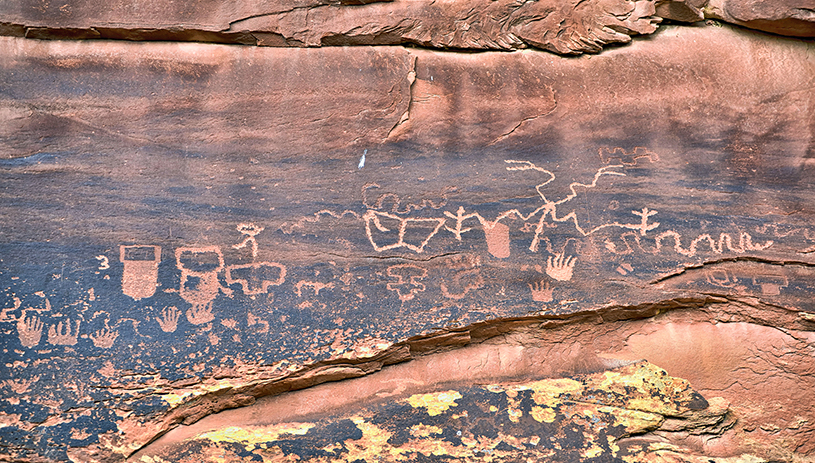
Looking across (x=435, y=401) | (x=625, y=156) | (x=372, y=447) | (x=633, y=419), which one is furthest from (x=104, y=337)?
(x=625, y=156)

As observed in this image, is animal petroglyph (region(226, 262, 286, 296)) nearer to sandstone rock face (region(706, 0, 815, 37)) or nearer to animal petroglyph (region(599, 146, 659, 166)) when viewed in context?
animal petroglyph (region(599, 146, 659, 166))

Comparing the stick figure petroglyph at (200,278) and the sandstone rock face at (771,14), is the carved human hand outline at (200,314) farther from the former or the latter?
the sandstone rock face at (771,14)

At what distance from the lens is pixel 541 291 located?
8.43 feet

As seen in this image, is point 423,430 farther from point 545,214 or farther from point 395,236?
point 545,214

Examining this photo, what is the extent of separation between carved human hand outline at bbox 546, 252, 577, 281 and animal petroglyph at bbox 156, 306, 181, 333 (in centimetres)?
166

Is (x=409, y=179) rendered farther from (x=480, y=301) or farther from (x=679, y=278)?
(x=679, y=278)

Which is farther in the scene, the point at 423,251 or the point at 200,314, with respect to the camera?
the point at 423,251

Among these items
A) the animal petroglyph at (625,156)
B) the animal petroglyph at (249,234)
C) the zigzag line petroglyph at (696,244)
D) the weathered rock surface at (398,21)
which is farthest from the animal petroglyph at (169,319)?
the animal petroglyph at (625,156)

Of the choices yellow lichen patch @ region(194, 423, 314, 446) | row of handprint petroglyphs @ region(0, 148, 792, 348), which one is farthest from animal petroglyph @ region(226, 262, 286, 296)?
yellow lichen patch @ region(194, 423, 314, 446)

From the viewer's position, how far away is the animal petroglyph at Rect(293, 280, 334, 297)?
2494mm

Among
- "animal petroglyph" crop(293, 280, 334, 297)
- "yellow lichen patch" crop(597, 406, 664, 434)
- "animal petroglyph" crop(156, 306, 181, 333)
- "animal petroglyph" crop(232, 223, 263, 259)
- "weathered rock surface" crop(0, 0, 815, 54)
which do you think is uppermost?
"weathered rock surface" crop(0, 0, 815, 54)

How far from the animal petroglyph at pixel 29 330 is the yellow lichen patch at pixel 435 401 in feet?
5.12

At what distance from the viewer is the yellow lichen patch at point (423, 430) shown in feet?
7.69

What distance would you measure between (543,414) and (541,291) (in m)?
0.53
